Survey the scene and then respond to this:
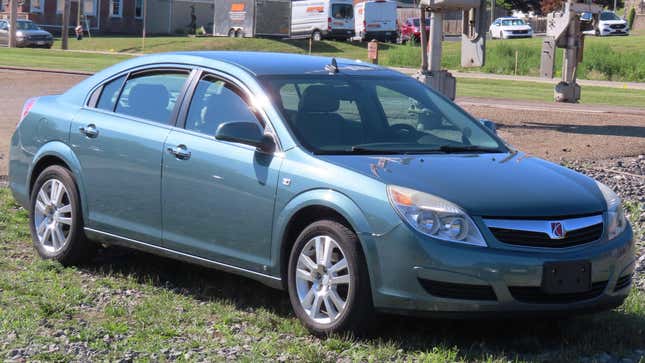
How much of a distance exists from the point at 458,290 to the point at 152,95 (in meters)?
2.81

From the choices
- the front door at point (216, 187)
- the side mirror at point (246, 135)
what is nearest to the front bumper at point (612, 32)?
the front door at point (216, 187)

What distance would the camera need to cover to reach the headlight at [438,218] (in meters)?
5.78

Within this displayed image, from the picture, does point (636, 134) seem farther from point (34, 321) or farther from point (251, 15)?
point (251, 15)

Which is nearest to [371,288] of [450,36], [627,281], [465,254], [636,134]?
[465,254]

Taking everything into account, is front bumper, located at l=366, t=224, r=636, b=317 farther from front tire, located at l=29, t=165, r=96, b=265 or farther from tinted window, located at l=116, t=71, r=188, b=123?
front tire, located at l=29, t=165, r=96, b=265

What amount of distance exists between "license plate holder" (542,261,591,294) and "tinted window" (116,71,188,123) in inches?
109

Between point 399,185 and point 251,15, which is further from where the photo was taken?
point 251,15

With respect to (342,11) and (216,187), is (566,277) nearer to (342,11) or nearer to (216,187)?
(216,187)

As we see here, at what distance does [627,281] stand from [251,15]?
5948 centimetres

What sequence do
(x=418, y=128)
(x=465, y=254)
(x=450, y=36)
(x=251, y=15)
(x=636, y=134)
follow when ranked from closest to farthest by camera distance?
(x=465, y=254) < (x=418, y=128) < (x=636, y=134) < (x=251, y=15) < (x=450, y=36)

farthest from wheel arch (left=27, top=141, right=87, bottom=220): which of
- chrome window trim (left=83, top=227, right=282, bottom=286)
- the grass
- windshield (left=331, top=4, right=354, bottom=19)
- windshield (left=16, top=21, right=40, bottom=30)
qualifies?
windshield (left=331, top=4, right=354, bottom=19)

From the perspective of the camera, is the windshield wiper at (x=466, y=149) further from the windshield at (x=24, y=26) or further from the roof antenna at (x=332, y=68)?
the windshield at (x=24, y=26)

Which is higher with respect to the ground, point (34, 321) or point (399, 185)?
point (399, 185)

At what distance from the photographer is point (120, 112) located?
7770mm
